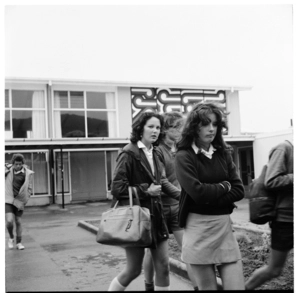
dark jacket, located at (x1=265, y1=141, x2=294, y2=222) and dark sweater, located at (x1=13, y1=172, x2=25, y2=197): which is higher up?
dark jacket, located at (x1=265, y1=141, x2=294, y2=222)

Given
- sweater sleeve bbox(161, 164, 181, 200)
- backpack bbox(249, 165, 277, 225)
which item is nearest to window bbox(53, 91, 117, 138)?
sweater sleeve bbox(161, 164, 181, 200)

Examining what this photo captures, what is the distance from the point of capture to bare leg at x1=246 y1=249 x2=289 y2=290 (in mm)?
3006

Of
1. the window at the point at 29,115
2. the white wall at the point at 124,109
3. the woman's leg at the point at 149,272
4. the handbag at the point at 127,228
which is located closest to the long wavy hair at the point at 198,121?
the handbag at the point at 127,228

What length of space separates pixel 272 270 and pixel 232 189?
676 millimetres

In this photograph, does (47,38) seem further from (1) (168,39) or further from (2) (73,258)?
(2) (73,258)

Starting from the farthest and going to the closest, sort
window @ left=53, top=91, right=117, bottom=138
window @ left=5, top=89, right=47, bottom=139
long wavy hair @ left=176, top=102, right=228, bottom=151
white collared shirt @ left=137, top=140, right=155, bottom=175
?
1. window @ left=53, top=91, right=117, bottom=138
2. window @ left=5, top=89, right=47, bottom=139
3. white collared shirt @ left=137, top=140, right=155, bottom=175
4. long wavy hair @ left=176, top=102, right=228, bottom=151

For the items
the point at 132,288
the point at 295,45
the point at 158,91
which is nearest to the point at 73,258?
the point at 132,288

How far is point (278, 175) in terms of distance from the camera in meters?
2.90

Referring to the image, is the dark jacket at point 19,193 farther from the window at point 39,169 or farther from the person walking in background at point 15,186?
the window at point 39,169

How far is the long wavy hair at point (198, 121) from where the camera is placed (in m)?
2.98

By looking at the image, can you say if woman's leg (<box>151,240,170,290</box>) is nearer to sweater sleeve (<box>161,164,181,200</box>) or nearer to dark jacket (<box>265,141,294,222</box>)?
sweater sleeve (<box>161,164,181,200</box>)

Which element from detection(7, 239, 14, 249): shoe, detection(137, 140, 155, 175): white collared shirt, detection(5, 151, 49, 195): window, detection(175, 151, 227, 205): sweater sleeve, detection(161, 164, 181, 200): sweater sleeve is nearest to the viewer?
Answer: detection(175, 151, 227, 205): sweater sleeve

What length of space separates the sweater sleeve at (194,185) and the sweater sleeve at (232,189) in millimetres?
54

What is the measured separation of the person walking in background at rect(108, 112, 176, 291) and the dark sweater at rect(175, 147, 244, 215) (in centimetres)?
47
